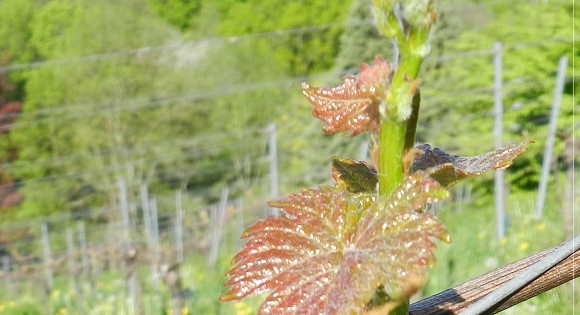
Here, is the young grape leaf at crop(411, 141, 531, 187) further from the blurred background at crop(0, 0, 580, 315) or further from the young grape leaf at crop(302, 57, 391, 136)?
the blurred background at crop(0, 0, 580, 315)

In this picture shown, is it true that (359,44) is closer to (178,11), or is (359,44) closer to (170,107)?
(170,107)

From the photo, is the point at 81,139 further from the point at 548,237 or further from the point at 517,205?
the point at 548,237

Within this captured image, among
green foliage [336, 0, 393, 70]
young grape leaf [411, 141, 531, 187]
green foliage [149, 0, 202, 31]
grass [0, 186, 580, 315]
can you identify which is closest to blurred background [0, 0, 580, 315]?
green foliage [336, 0, 393, 70]

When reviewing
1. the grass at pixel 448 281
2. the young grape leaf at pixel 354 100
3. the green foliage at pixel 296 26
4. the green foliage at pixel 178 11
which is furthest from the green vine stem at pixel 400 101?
the green foliage at pixel 178 11

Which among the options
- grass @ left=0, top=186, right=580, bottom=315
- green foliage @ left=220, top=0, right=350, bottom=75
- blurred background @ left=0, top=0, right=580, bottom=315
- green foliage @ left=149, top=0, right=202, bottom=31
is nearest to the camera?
grass @ left=0, top=186, right=580, bottom=315

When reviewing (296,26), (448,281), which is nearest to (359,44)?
(296,26)

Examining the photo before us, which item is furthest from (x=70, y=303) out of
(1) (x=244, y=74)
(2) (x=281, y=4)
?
(2) (x=281, y=4)

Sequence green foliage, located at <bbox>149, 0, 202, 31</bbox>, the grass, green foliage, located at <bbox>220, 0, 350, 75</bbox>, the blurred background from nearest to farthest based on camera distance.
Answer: the grass, the blurred background, green foliage, located at <bbox>220, 0, 350, 75</bbox>, green foliage, located at <bbox>149, 0, 202, 31</bbox>
